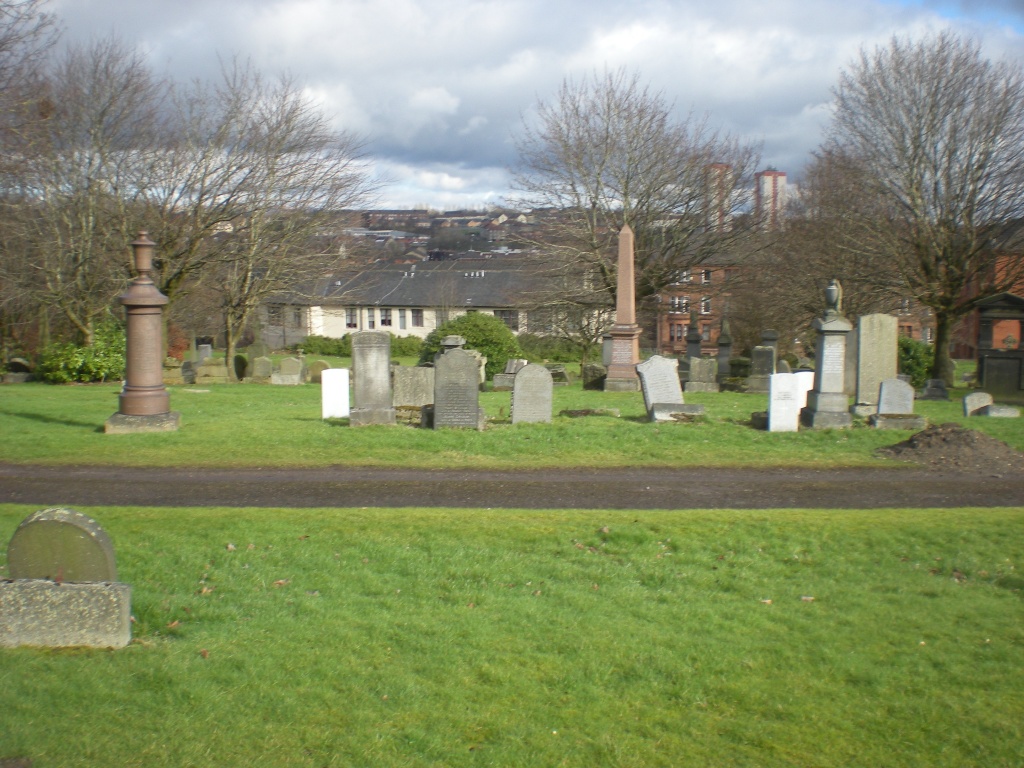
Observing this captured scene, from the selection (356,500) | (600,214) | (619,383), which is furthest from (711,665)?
(600,214)

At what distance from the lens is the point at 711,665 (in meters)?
5.95

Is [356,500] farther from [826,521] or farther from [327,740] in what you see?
[327,740]

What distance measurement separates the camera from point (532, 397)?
1627 centimetres

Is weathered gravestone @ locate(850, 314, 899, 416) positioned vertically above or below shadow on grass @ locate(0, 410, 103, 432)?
above

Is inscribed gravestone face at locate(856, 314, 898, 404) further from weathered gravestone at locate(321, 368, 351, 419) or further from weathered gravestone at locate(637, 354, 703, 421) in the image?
weathered gravestone at locate(321, 368, 351, 419)

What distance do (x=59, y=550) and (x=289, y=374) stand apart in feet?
77.8

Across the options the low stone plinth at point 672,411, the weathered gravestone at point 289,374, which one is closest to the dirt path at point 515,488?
the low stone plinth at point 672,411

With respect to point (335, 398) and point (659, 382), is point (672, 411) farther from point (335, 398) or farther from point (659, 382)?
point (335, 398)

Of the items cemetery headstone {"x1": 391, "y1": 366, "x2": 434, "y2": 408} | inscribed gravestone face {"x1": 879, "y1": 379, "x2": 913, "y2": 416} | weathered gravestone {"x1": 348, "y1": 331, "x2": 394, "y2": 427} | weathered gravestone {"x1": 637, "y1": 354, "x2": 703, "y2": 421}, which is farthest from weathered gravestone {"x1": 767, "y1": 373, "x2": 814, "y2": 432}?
weathered gravestone {"x1": 348, "y1": 331, "x2": 394, "y2": 427}

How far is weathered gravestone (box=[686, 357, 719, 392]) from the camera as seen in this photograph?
2545 cm

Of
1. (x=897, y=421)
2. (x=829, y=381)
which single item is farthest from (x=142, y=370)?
(x=897, y=421)

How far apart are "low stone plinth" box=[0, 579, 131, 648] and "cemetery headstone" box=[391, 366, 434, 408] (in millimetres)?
11446

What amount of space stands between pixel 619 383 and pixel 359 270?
17019 mm

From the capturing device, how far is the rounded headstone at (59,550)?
5758mm
